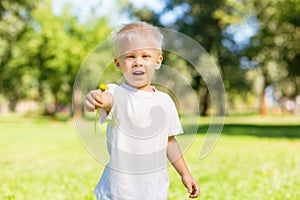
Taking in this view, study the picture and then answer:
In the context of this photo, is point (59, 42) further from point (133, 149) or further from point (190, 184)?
point (133, 149)

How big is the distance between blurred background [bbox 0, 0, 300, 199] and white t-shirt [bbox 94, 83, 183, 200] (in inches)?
22.5

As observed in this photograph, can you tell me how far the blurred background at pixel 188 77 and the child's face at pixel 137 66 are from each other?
0.32 m

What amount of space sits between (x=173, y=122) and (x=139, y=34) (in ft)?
2.15

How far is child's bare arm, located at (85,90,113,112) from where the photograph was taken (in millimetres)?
2547

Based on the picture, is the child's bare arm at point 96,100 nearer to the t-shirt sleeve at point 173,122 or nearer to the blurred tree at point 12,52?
the t-shirt sleeve at point 173,122

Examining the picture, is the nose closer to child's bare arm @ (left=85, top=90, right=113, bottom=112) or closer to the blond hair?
the blond hair

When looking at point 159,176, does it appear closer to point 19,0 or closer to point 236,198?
point 236,198

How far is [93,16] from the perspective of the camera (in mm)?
43000

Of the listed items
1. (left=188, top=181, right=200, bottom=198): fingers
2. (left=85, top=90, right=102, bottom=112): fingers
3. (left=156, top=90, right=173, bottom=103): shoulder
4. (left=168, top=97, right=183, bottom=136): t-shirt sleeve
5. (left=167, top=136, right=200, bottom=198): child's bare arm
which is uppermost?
(left=156, top=90, right=173, bottom=103): shoulder

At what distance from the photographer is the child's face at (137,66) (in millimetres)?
2871

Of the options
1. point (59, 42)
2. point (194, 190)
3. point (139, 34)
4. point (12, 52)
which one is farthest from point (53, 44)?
point (139, 34)

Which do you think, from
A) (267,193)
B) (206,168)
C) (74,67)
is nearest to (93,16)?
(74,67)

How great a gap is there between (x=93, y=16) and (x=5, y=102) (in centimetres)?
4051

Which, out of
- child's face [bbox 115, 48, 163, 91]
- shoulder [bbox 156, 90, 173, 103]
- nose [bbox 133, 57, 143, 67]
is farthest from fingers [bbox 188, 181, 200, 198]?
nose [bbox 133, 57, 143, 67]
